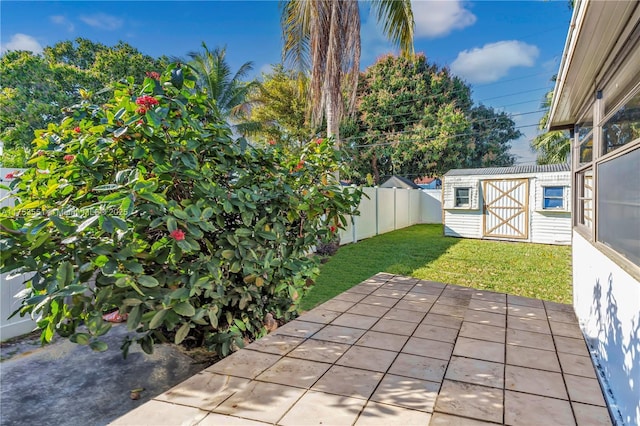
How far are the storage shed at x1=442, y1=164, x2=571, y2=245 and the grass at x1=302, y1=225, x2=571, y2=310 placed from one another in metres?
0.49

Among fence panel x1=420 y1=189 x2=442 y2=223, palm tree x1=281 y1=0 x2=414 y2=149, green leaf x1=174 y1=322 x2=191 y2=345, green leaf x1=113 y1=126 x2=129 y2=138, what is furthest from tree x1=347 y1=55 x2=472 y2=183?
green leaf x1=113 y1=126 x2=129 y2=138

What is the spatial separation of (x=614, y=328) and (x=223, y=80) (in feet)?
43.6

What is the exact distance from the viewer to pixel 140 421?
6.11 feet

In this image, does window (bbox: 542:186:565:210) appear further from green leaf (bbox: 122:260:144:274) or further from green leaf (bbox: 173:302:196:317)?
green leaf (bbox: 122:260:144:274)

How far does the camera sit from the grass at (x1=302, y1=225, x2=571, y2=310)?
5.15 meters

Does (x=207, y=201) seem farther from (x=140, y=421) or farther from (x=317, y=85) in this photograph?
(x=317, y=85)

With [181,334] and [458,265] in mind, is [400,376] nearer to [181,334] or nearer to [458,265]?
[181,334]

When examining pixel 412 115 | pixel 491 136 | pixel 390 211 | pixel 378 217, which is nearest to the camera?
pixel 378 217

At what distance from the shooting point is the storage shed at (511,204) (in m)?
9.25

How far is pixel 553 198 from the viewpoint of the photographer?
9.30m

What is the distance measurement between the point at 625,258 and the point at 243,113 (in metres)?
14.5

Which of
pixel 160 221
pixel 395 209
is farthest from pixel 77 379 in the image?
pixel 395 209

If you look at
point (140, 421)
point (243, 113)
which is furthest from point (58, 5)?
point (140, 421)

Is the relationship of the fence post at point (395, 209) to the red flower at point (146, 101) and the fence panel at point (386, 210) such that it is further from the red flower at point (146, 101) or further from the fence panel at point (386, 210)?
the red flower at point (146, 101)
